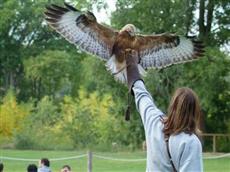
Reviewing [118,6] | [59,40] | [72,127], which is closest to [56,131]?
[72,127]

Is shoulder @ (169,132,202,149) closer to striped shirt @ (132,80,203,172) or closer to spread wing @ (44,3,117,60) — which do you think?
striped shirt @ (132,80,203,172)

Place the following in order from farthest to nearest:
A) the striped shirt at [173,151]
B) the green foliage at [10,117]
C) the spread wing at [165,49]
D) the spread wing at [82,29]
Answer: the green foliage at [10,117] → the spread wing at [82,29] → the spread wing at [165,49] → the striped shirt at [173,151]

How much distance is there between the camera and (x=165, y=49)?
543 centimetres

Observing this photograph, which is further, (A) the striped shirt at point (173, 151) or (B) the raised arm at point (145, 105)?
(B) the raised arm at point (145, 105)

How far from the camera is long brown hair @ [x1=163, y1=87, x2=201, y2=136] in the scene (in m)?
2.84

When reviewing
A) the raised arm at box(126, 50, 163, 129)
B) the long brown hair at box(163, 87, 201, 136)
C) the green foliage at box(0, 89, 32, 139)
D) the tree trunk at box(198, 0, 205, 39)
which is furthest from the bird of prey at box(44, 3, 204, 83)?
the green foliage at box(0, 89, 32, 139)

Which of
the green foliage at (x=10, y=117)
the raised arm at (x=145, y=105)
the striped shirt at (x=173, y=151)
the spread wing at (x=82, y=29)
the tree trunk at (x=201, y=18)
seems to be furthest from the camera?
the green foliage at (x=10, y=117)

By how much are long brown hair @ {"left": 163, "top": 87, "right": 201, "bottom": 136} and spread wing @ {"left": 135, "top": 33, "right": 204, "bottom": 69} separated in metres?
1.81

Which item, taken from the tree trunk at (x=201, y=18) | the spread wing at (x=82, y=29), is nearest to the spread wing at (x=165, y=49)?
the spread wing at (x=82, y=29)

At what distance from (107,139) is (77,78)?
2105 centimetres

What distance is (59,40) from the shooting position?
49812mm

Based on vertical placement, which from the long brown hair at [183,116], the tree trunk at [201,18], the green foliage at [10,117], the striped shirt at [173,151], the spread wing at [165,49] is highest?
the tree trunk at [201,18]

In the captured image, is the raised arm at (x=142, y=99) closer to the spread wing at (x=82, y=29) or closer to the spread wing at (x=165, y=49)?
the spread wing at (x=165, y=49)

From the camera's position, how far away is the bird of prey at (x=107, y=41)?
5.04m
